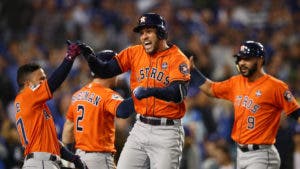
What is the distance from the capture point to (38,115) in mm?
7734

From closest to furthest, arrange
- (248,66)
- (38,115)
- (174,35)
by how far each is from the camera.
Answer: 1. (38,115)
2. (248,66)
3. (174,35)

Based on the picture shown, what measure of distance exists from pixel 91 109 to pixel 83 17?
28.4 feet

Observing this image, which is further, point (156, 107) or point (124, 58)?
point (124, 58)

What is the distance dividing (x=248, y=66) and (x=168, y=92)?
5.00ft

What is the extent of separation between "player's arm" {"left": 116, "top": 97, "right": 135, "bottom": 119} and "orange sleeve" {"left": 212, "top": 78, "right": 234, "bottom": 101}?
1376mm

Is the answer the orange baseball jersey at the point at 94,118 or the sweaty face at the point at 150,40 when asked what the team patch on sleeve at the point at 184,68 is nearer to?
the sweaty face at the point at 150,40

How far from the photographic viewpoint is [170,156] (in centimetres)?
755

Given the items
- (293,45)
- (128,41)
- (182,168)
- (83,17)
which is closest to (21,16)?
(83,17)

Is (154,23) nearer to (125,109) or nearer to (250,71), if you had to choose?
(125,109)

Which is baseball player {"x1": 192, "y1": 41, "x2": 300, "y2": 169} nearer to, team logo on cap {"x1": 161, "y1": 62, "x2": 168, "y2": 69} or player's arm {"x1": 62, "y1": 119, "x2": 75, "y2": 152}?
team logo on cap {"x1": 161, "y1": 62, "x2": 168, "y2": 69}

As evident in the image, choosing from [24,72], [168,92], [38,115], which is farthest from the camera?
[24,72]

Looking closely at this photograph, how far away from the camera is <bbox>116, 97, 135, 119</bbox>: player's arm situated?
7840mm

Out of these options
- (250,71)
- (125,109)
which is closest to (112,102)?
(125,109)

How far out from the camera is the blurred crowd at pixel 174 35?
13.5 meters
